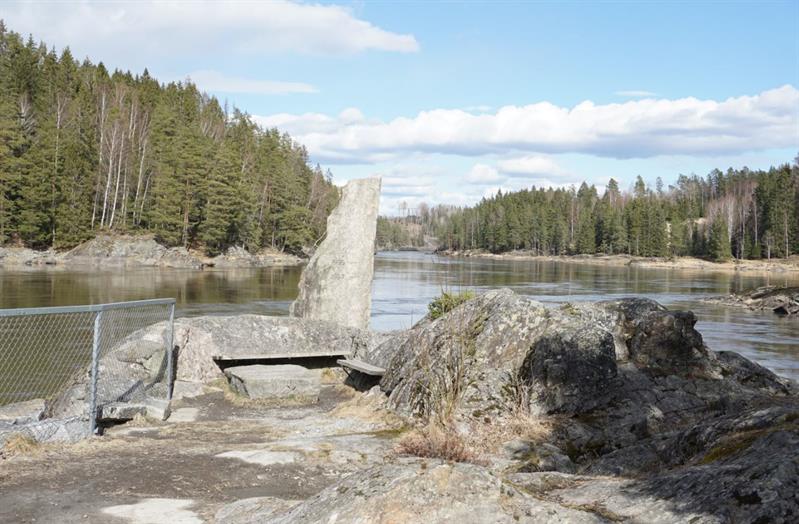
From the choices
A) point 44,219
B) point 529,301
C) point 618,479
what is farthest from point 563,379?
point 44,219

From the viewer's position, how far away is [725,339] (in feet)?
89.1

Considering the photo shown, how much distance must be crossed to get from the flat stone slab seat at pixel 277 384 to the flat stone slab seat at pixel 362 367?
2.21ft

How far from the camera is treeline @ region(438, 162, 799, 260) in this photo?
10844 centimetres

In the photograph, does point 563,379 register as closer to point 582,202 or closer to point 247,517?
point 247,517

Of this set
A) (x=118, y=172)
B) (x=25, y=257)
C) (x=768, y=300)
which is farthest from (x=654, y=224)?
(x=25, y=257)

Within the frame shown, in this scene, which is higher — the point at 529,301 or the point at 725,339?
the point at 529,301

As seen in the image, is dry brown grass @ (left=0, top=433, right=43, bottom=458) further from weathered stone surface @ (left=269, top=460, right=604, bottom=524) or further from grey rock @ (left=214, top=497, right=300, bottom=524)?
weathered stone surface @ (left=269, top=460, right=604, bottom=524)

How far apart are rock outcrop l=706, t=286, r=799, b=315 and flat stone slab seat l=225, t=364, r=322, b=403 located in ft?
112

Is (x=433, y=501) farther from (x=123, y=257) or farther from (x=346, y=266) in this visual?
(x=123, y=257)

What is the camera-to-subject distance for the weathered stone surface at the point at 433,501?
3.82 meters

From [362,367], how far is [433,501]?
27.1 feet

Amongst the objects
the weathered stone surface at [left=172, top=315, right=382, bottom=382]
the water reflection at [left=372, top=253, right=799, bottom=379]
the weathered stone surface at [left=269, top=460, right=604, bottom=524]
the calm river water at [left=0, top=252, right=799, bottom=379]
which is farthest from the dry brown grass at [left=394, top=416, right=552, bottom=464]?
the calm river water at [left=0, top=252, right=799, bottom=379]

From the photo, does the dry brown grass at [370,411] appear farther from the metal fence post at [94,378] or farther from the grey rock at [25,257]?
the grey rock at [25,257]

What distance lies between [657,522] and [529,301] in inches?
256
